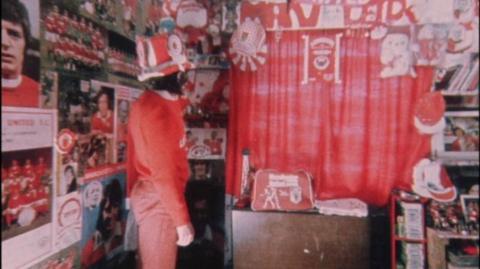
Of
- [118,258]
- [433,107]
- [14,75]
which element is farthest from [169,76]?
[433,107]

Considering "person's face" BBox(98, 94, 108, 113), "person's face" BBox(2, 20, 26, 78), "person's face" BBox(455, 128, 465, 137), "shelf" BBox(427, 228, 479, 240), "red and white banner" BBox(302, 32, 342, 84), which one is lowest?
"shelf" BBox(427, 228, 479, 240)

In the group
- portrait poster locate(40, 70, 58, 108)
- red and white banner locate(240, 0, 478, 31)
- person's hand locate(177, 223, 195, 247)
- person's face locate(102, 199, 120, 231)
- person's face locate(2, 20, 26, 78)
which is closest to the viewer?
person's face locate(2, 20, 26, 78)

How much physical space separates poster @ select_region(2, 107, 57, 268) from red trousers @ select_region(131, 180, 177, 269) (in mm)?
468

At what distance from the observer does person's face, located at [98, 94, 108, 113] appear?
2242mm

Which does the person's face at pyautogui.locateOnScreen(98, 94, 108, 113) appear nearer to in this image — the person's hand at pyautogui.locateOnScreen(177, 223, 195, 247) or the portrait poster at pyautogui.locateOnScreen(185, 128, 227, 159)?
the portrait poster at pyautogui.locateOnScreen(185, 128, 227, 159)

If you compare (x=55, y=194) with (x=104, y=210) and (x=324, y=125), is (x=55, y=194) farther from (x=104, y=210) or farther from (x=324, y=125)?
(x=324, y=125)

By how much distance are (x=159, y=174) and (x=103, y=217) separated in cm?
83

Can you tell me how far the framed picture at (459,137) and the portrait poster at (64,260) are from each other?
7.73 ft

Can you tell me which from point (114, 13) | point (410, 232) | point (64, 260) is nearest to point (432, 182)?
point (410, 232)

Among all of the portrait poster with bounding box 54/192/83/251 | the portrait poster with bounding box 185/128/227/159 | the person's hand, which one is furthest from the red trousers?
the portrait poster with bounding box 185/128/227/159

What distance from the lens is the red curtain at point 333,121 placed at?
2.42 metres

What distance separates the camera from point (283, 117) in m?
2.61

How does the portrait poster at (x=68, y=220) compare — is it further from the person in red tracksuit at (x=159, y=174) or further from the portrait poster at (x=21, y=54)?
the portrait poster at (x=21, y=54)

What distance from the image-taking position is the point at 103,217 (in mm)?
2330
